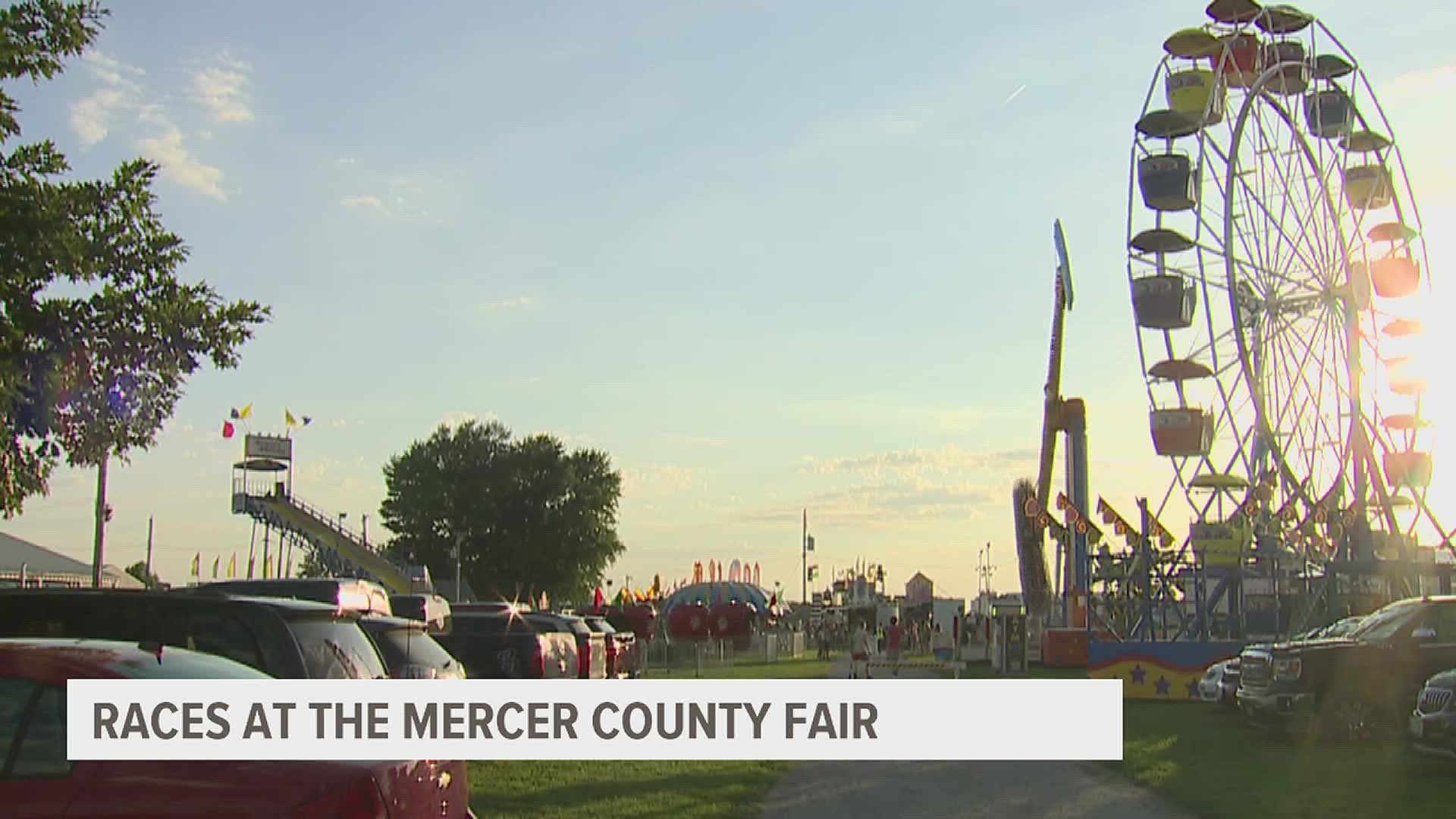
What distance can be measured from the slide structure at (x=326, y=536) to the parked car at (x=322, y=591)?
174 ft

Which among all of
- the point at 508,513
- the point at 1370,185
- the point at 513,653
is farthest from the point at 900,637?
the point at 508,513

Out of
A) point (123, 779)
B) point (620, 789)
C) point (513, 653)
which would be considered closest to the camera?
point (123, 779)

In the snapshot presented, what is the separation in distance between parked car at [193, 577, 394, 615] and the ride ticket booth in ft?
89.2

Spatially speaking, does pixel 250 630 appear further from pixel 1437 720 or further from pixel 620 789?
pixel 1437 720

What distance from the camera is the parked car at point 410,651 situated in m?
11.2

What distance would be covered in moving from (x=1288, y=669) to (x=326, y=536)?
56.4 metres

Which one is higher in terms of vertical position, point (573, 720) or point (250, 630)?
point (250, 630)

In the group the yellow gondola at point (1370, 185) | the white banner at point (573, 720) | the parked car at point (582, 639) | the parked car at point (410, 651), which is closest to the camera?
the white banner at point (573, 720)

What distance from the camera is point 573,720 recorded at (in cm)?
987

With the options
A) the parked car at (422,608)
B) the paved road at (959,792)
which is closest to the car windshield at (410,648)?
the paved road at (959,792)

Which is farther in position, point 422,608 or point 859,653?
point 859,653

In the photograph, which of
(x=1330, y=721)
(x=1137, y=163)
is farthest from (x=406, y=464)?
(x=1330, y=721)

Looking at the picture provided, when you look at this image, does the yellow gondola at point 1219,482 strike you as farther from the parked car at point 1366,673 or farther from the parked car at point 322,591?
the parked car at point 322,591

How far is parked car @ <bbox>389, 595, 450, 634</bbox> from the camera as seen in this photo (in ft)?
55.2
